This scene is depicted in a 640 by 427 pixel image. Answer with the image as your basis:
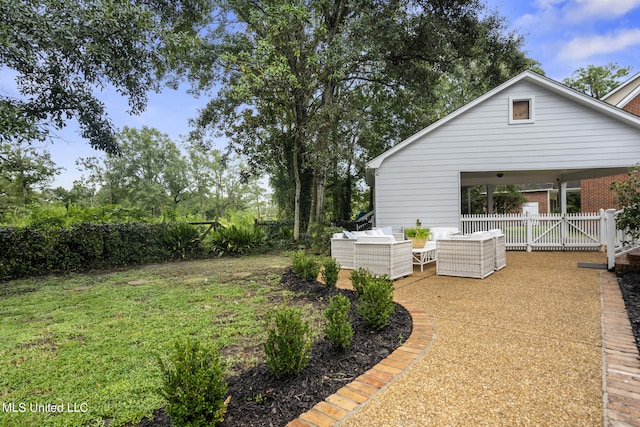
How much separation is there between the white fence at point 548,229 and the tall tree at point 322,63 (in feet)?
15.8

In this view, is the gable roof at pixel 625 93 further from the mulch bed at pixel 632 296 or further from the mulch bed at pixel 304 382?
the mulch bed at pixel 304 382

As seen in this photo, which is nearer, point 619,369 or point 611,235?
point 619,369

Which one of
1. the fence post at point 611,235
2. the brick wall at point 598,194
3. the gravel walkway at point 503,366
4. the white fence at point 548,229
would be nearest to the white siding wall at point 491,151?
the white fence at point 548,229

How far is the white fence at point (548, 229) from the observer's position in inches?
358

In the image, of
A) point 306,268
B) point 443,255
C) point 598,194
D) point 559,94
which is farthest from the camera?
point 598,194

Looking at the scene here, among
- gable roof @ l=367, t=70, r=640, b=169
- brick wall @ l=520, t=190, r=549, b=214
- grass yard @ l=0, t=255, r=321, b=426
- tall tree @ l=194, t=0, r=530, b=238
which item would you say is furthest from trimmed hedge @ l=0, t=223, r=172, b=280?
brick wall @ l=520, t=190, r=549, b=214

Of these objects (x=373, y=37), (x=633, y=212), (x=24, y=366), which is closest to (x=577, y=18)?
(x=373, y=37)

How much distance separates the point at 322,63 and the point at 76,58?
7886 mm

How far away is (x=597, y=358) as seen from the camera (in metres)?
2.60

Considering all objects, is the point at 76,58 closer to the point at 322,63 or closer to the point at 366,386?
the point at 366,386

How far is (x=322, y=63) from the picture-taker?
11.8 m

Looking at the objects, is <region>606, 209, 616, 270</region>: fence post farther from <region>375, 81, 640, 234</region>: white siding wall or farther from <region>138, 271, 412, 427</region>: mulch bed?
<region>138, 271, 412, 427</region>: mulch bed

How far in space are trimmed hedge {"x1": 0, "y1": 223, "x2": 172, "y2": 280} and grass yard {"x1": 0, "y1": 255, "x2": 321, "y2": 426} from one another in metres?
0.77

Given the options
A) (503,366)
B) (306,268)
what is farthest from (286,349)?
(306,268)
